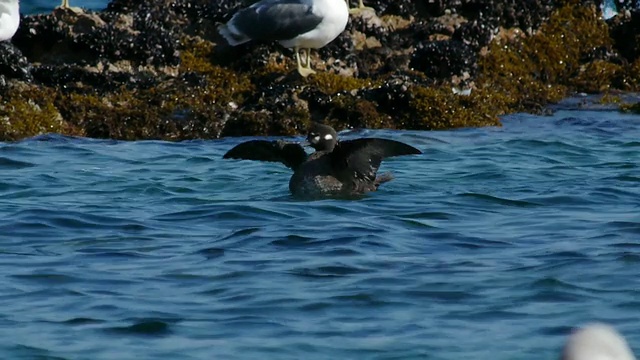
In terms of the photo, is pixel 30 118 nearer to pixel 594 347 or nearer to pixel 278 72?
pixel 278 72

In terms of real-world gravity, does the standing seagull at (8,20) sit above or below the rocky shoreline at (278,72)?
above

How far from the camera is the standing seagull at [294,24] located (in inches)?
505

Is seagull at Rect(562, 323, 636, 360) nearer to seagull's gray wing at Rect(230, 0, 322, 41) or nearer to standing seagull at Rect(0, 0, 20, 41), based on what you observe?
standing seagull at Rect(0, 0, 20, 41)

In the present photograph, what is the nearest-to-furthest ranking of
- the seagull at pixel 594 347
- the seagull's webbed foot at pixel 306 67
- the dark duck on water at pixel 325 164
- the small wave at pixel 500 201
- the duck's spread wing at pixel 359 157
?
the seagull at pixel 594 347 < the small wave at pixel 500 201 < the duck's spread wing at pixel 359 157 < the dark duck on water at pixel 325 164 < the seagull's webbed foot at pixel 306 67

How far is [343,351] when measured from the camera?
5.27 metres

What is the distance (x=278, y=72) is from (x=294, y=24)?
541mm

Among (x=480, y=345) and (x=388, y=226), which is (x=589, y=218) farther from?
(x=480, y=345)

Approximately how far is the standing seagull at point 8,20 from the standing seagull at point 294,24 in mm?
2159

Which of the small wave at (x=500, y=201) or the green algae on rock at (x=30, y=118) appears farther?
the green algae on rock at (x=30, y=118)

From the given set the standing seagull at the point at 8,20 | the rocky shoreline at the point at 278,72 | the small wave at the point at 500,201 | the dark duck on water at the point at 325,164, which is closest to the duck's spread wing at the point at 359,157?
the dark duck on water at the point at 325,164

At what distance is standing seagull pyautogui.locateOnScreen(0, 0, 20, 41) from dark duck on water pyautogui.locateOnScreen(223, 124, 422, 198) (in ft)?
11.9

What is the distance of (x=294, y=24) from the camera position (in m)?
12.9

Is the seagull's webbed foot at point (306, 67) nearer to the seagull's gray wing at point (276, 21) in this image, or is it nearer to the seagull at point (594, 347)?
the seagull's gray wing at point (276, 21)

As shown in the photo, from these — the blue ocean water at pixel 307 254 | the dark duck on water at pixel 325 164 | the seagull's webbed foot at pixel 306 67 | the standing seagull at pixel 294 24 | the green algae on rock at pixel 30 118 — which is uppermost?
the standing seagull at pixel 294 24
